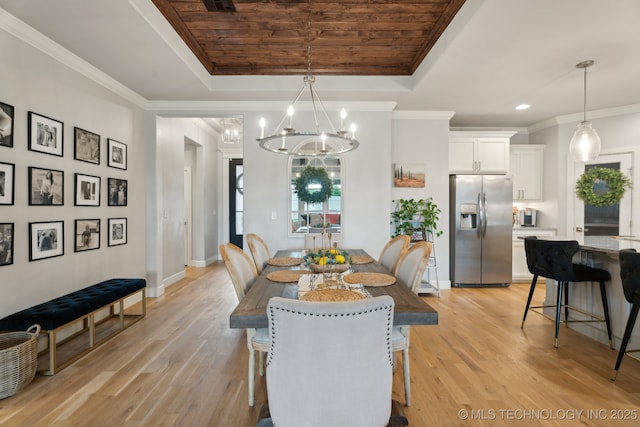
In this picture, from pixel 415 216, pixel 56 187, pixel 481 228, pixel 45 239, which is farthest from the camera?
pixel 481 228

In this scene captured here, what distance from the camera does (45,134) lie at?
2826 mm

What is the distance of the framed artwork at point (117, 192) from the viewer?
372cm

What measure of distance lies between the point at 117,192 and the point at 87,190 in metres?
0.51

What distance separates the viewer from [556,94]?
4.17 metres

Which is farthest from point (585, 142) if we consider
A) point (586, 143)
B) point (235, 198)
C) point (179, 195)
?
point (235, 198)

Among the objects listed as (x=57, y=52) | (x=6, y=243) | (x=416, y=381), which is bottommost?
(x=416, y=381)

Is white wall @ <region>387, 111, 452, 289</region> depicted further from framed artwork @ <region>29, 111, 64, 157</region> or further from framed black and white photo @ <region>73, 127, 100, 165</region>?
framed artwork @ <region>29, 111, 64, 157</region>

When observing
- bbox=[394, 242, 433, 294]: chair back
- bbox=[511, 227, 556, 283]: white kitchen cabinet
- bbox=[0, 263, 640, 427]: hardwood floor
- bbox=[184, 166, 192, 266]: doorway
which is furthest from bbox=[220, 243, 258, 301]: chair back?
bbox=[184, 166, 192, 266]: doorway

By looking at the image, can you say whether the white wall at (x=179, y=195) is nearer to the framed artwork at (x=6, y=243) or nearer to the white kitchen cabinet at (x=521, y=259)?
the framed artwork at (x=6, y=243)

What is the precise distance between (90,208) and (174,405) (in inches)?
92.4

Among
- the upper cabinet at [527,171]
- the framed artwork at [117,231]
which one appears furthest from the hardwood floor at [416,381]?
the upper cabinet at [527,171]

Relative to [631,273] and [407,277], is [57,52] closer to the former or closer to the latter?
[407,277]

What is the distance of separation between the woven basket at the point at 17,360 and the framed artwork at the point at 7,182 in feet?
3.20

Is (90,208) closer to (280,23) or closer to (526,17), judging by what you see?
Answer: (280,23)
